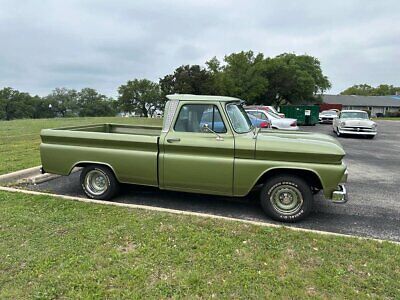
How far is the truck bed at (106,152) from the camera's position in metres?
4.84

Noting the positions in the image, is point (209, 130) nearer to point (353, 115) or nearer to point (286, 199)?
point (286, 199)

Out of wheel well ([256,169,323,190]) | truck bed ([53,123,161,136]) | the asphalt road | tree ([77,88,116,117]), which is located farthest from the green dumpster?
tree ([77,88,116,117])

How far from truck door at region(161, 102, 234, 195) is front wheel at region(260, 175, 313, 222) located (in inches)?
23.3

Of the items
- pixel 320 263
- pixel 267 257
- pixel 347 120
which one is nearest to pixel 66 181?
pixel 267 257

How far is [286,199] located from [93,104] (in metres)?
94.2

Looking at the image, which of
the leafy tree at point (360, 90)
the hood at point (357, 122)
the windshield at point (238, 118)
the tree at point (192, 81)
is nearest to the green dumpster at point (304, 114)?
the hood at point (357, 122)

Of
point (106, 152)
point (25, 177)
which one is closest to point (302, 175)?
point (106, 152)

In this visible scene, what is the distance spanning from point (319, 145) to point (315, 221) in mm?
1188

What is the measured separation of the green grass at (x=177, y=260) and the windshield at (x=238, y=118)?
60.3 inches

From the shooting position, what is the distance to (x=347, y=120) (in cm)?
1662

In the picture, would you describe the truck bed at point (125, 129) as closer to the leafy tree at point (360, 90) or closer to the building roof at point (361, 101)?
the building roof at point (361, 101)

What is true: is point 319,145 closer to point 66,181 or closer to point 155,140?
point 155,140

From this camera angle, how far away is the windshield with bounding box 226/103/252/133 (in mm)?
4642

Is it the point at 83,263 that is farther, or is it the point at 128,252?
the point at 128,252
